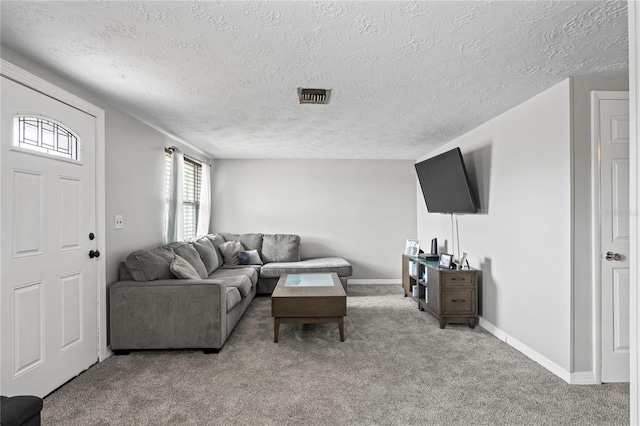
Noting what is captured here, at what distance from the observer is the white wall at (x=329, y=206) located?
5.79 metres

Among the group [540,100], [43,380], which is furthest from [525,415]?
[43,380]

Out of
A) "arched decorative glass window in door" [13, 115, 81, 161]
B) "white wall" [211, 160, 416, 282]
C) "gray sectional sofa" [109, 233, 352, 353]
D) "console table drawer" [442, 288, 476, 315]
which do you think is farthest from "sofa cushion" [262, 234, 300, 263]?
"arched decorative glass window in door" [13, 115, 81, 161]

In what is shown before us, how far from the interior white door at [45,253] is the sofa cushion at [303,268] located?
8.05 ft

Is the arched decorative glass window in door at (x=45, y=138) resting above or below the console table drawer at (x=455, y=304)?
above

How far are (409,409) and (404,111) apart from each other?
250cm

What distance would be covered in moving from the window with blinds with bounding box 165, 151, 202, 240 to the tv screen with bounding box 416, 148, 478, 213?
3464mm

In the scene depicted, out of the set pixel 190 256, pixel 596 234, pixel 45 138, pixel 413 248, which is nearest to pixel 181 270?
pixel 190 256

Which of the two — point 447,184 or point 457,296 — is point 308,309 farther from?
point 447,184

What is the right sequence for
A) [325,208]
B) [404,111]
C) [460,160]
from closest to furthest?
[404,111], [460,160], [325,208]

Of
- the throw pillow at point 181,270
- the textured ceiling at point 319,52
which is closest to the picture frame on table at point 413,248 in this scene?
the textured ceiling at point 319,52

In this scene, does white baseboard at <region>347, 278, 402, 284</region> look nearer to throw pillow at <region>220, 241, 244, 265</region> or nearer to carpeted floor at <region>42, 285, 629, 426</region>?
throw pillow at <region>220, 241, 244, 265</region>

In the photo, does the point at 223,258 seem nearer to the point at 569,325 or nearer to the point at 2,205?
the point at 2,205

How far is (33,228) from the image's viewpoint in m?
2.09

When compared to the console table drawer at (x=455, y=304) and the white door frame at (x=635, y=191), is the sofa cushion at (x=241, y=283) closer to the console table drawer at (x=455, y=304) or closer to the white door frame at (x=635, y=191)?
the console table drawer at (x=455, y=304)
